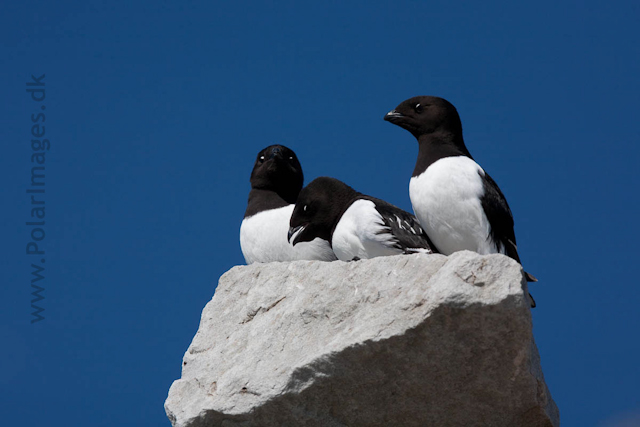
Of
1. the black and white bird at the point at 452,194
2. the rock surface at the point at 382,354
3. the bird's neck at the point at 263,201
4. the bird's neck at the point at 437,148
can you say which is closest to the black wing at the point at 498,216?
the black and white bird at the point at 452,194

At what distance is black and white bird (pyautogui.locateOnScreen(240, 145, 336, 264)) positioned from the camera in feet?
25.1

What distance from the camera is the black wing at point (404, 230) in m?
6.32

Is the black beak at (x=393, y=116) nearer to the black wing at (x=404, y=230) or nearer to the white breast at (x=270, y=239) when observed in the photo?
the black wing at (x=404, y=230)

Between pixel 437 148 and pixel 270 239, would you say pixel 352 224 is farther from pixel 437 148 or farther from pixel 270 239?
pixel 270 239

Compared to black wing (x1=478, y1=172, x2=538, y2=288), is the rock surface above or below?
below

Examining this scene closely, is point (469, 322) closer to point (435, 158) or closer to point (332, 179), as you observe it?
point (435, 158)

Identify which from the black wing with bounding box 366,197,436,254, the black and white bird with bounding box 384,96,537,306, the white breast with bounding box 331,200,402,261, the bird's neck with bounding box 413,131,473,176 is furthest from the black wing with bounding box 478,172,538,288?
the white breast with bounding box 331,200,402,261

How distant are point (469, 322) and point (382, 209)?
1.86 metres

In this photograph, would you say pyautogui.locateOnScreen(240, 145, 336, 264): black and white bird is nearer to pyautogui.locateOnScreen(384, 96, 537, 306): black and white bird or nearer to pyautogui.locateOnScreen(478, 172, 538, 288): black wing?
pyautogui.locateOnScreen(384, 96, 537, 306): black and white bird

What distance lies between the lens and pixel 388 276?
17.9 feet

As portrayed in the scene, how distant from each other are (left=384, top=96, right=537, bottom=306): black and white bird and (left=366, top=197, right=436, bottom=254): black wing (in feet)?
0.44

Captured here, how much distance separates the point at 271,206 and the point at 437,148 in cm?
222

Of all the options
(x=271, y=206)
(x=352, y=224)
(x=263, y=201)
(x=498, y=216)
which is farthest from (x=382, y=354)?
(x=263, y=201)

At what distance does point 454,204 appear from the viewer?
19.7 feet
